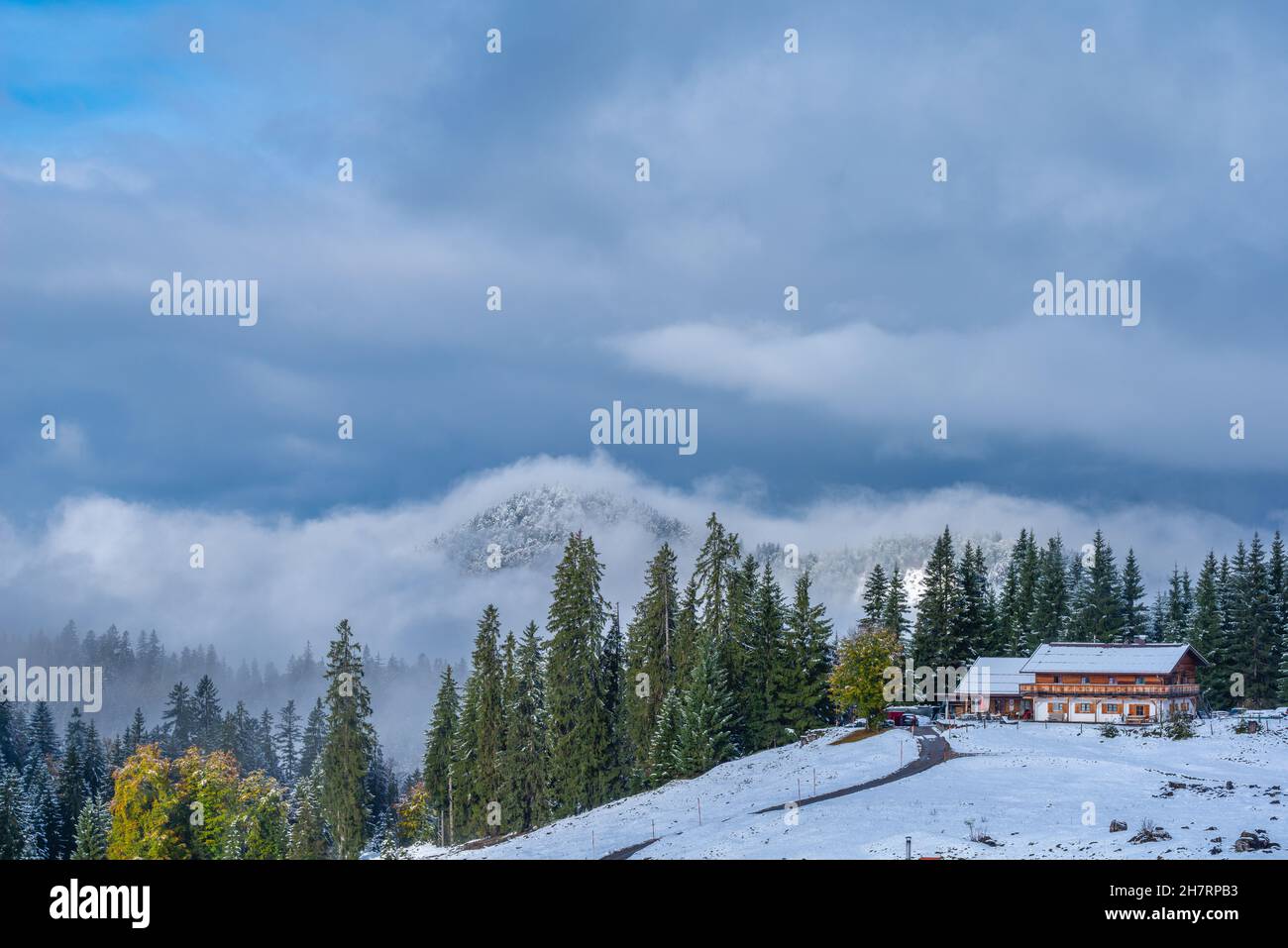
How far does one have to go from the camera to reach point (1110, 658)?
108 metres

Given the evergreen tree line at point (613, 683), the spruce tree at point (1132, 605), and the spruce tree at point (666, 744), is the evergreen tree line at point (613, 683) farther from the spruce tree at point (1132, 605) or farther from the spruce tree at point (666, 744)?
the spruce tree at point (1132, 605)

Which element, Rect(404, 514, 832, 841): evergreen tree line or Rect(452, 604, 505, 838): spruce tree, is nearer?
Rect(404, 514, 832, 841): evergreen tree line

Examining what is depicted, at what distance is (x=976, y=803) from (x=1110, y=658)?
208ft

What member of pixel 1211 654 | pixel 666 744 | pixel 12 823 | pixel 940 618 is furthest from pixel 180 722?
pixel 1211 654

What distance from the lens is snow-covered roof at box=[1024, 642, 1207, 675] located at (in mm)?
105438

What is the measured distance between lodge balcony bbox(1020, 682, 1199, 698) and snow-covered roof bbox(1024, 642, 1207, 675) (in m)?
1.42

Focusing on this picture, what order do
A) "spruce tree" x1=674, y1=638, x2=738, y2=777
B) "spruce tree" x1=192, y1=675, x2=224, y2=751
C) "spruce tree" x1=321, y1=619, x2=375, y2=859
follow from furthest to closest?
"spruce tree" x1=192, y1=675, x2=224, y2=751, "spruce tree" x1=321, y1=619, x2=375, y2=859, "spruce tree" x1=674, y1=638, x2=738, y2=777

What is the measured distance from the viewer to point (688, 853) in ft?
155

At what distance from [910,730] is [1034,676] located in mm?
24384

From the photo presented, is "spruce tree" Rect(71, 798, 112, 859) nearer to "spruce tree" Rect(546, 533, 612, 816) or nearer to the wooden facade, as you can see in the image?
"spruce tree" Rect(546, 533, 612, 816)

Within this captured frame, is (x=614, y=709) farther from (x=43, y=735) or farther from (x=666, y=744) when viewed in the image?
(x=43, y=735)

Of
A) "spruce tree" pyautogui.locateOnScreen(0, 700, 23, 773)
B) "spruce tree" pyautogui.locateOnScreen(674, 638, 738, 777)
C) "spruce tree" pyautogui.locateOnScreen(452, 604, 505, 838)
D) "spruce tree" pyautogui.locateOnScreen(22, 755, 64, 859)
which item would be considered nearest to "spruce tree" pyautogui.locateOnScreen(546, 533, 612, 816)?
"spruce tree" pyautogui.locateOnScreen(452, 604, 505, 838)
